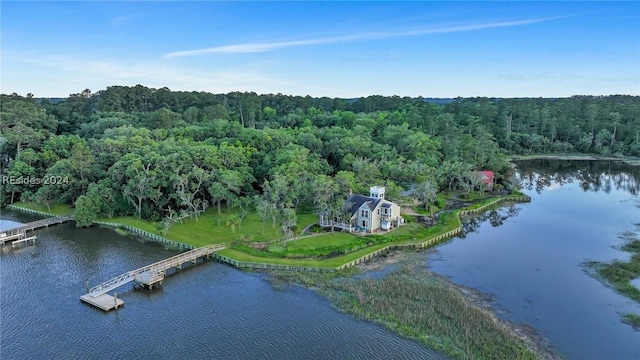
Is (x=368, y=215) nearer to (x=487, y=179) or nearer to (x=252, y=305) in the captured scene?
(x=252, y=305)

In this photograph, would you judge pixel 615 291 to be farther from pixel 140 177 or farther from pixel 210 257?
pixel 140 177

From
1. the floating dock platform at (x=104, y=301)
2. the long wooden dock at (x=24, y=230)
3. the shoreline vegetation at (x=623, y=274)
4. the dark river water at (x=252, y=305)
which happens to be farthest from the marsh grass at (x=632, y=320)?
the long wooden dock at (x=24, y=230)

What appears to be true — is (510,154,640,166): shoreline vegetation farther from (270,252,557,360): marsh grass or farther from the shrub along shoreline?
(270,252,557,360): marsh grass

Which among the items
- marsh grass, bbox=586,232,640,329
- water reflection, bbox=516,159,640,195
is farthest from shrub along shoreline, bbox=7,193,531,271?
water reflection, bbox=516,159,640,195

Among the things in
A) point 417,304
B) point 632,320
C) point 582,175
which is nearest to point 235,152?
point 417,304

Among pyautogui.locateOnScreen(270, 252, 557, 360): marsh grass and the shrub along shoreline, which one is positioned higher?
the shrub along shoreline
